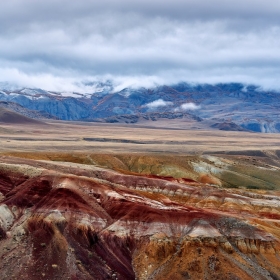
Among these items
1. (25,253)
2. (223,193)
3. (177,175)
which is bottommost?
(177,175)

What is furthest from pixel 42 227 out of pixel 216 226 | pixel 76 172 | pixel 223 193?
pixel 223 193

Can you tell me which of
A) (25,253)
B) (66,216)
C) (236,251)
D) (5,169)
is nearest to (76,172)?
(5,169)

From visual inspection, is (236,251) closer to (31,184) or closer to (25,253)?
(25,253)

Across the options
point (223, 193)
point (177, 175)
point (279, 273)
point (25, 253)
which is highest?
point (25, 253)

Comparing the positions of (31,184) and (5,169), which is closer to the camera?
(31,184)

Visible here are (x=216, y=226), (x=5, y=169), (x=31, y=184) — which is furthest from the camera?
(x=5, y=169)

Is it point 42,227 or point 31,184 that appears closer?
point 42,227

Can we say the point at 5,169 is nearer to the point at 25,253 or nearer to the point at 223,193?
the point at 25,253

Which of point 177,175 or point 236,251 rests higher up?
point 236,251

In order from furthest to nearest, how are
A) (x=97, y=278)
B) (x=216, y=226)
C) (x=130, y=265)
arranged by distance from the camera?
(x=216, y=226) < (x=130, y=265) < (x=97, y=278)
